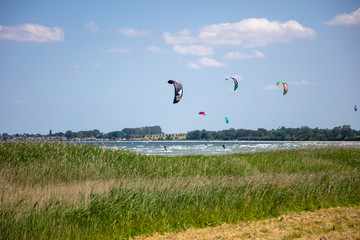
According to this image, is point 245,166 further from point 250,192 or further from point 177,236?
point 177,236

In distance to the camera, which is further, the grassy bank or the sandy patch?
the grassy bank

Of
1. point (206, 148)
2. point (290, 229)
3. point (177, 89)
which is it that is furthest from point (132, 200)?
point (206, 148)

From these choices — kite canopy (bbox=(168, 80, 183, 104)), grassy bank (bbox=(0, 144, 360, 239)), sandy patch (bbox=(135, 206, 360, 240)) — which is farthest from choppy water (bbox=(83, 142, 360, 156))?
sandy patch (bbox=(135, 206, 360, 240))

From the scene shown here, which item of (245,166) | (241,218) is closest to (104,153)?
(245,166)

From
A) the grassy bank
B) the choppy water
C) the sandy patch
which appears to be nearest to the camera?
the sandy patch

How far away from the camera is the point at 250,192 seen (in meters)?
10.2

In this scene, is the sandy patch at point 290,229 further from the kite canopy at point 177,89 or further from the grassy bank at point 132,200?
the kite canopy at point 177,89

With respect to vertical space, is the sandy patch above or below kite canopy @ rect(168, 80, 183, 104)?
below

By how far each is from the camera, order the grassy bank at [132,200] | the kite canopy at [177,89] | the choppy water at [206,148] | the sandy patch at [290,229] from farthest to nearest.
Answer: the choppy water at [206,148], the kite canopy at [177,89], the grassy bank at [132,200], the sandy patch at [290,229]

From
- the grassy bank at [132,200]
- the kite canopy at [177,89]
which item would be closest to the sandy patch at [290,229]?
the grassy bank at [132,200]

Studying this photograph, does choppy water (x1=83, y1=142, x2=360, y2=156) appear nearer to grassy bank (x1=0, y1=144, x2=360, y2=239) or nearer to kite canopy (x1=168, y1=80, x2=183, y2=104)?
kite canopy (x1=168, y1=80, x2=183, y2=104)

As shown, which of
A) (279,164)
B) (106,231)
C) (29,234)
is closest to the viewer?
(29,234)

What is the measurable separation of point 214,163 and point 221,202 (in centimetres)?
861

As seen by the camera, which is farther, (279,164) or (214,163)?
(279,164)
